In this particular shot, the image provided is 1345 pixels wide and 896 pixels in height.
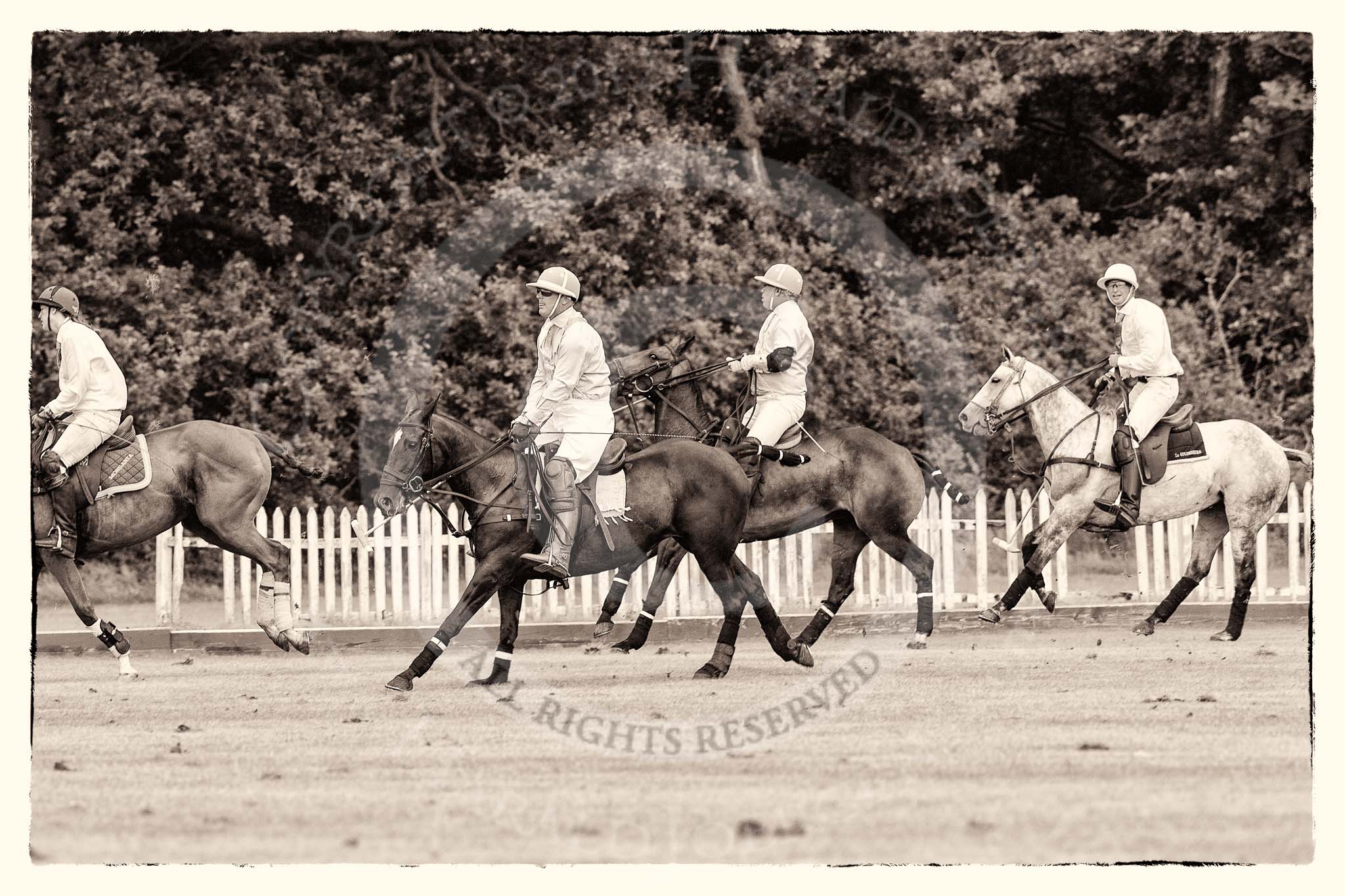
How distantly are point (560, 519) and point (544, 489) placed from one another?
0.22 m

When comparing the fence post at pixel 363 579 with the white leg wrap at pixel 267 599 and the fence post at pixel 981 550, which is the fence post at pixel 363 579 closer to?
the white leg wrap at pixel 267 599

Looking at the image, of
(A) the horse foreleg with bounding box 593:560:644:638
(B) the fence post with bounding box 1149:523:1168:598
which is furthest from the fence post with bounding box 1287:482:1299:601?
(A) the horse foreleg with bounding box 593:560:644:638

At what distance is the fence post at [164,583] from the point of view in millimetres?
17078

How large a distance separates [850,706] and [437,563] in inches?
301

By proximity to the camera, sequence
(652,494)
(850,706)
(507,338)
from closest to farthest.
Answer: (850,706) < (652,494) < (507,338)

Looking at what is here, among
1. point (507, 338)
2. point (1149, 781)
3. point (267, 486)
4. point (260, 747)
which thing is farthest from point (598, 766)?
point (507, 338)

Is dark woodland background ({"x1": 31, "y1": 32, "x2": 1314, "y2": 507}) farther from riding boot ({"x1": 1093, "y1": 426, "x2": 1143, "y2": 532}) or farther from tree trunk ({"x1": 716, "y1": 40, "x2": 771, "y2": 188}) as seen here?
riding boot ({"x1": 1093, "y1": 426, "x2": 1143, "y2": 532})

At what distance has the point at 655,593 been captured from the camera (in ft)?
46.2

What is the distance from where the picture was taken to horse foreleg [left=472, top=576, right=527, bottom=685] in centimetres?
1194

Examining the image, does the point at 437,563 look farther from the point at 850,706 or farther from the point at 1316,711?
the point at 1316,711

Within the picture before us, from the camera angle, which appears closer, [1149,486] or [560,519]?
[560,519]

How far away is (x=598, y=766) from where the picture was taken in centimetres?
905

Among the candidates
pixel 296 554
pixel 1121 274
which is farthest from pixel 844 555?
pixel 296 554

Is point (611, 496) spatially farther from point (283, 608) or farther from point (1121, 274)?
point (1121, 274)
